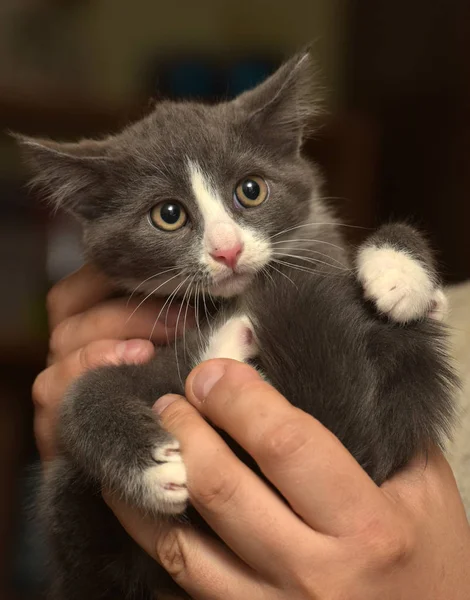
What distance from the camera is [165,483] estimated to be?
97cm

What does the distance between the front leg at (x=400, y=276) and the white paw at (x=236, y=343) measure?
8.6 inches

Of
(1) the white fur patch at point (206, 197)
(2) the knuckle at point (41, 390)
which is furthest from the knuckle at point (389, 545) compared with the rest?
(2) the knuckle at point (41, 390)

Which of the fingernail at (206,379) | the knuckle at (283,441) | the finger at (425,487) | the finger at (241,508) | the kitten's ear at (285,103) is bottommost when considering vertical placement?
the finger at (425,487)

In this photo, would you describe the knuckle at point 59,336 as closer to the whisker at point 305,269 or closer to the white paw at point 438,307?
the whisker at point 305,269

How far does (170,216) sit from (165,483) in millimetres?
577

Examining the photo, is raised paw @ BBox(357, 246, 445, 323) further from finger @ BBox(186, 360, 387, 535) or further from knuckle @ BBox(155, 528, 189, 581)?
knuckle @ BBox(155, 528, 189, 581)

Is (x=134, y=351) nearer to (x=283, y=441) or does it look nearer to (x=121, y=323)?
(x=121, y=323)

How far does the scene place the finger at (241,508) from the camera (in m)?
0.89

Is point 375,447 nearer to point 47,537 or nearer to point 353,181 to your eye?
point 47,537

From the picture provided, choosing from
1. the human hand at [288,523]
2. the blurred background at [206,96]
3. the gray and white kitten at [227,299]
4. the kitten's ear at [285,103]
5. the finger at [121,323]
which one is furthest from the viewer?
the blurred background at [206,96]

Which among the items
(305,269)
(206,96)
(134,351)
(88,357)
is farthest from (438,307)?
(206,96)

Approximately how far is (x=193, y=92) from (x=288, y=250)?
5.38ft

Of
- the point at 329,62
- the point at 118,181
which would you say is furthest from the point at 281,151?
the point at 329,62

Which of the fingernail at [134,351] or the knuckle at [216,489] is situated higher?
the fingernail at [134,351]
